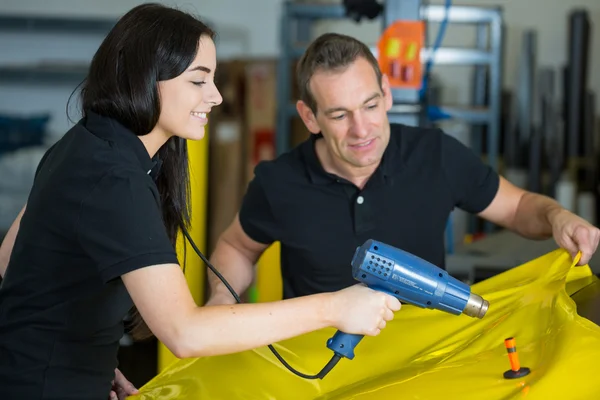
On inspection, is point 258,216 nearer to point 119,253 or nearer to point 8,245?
point 8,245

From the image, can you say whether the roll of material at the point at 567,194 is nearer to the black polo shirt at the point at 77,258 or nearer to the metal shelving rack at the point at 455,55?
the metal shelving rack at the point at 455,55

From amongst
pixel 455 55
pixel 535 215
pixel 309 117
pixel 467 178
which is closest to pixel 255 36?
pixel 455 55

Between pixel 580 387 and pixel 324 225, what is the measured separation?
998 millimetres

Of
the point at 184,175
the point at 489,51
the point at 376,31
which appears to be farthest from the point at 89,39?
the point at 184,175

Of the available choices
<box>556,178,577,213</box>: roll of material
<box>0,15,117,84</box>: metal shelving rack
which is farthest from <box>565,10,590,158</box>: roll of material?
<box>0,15,117,84</box>: metal shelving rack

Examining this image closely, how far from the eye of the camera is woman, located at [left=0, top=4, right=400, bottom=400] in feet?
4.72

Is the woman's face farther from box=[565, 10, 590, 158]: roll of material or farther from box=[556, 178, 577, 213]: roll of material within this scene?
box=[565, 10, 590, 158]: roll of material

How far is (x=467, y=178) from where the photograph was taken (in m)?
2.46

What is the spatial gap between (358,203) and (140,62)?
0.98 meters

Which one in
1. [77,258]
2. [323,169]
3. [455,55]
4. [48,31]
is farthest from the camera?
[48,31]

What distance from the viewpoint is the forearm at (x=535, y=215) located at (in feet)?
7.53

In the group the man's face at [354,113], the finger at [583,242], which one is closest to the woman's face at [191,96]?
the man's face at [354,113]

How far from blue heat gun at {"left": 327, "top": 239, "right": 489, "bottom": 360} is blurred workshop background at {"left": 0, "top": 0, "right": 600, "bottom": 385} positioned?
2.93m

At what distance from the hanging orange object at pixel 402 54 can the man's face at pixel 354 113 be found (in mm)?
897
